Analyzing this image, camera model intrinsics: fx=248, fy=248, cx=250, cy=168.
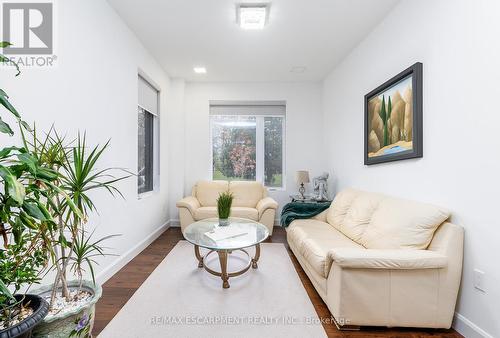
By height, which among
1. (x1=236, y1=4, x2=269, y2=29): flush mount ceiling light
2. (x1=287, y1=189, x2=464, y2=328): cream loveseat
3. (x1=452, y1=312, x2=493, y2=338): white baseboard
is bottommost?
(x1=452, y1=312, x2=493, y2=338): white baseboard

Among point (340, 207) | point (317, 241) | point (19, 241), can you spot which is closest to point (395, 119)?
point (340, 207)

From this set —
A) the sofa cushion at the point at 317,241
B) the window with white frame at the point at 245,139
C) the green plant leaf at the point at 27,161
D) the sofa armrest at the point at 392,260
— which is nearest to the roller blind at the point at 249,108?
the window with white frame at the point at 245,139

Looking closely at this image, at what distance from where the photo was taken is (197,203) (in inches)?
160

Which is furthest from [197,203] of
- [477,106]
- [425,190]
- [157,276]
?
[477,106]

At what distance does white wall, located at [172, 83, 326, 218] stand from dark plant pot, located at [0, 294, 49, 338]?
11.1 feet

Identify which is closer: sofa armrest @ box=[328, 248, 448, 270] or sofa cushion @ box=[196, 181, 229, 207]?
sofa armrest @ box=[328, 248, 448, 270]

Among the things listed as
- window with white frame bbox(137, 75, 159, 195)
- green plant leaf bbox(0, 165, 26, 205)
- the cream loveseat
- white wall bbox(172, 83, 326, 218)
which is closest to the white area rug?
the cream loveseat

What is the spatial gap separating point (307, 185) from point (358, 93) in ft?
6.25

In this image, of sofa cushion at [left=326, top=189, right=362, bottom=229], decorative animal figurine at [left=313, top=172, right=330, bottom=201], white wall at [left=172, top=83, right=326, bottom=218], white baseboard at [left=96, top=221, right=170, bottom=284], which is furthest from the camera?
white wall at [left=172, top=83, right=326, bottom=218]

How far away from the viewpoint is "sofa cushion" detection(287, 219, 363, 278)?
1.96 m

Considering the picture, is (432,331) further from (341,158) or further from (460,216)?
(341,158)

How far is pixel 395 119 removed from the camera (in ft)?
7.98

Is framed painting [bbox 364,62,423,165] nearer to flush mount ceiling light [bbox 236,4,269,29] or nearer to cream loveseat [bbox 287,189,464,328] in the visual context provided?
cream loveseat [bbox 287,189,464,328]

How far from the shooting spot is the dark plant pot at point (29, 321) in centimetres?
95
